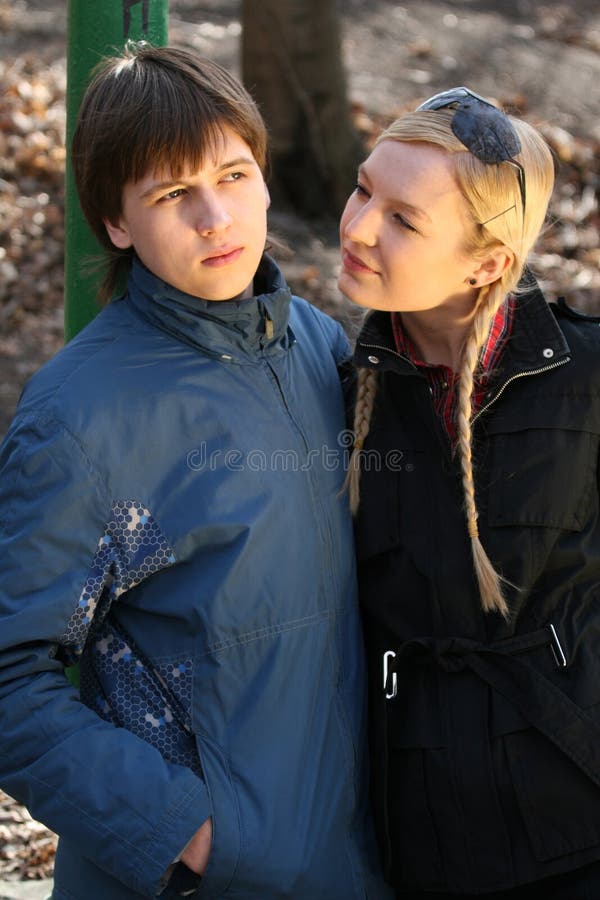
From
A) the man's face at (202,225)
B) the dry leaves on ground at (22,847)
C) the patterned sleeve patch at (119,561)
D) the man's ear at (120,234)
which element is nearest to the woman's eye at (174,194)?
the man's face at (202,225)

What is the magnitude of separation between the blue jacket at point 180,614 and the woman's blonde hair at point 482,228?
0.26m

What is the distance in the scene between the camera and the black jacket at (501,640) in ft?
7.95

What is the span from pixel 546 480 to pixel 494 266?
51 cm

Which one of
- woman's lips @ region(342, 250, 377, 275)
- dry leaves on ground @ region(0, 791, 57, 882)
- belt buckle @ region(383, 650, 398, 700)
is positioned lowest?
dry leaves on ground @ region(0, 791, 57, 882)

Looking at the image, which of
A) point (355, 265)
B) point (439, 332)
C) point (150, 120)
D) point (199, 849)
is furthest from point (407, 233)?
point (199, 849)

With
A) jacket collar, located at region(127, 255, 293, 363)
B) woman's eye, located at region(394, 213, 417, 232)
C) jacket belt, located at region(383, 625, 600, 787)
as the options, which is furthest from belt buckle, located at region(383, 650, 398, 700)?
woman's eye, located at region(394, 213, 417, 232)

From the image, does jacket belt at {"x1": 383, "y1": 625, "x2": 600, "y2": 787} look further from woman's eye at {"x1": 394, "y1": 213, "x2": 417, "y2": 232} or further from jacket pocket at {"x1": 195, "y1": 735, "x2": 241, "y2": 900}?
woman's eye at {"x1": 394, "y1": 213, "x2": 417, "y2": 232}

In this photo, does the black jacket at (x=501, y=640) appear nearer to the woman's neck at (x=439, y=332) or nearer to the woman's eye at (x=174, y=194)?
the woman's neck at (x=439, y=332)

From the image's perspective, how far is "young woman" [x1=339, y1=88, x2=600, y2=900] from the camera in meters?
2.44

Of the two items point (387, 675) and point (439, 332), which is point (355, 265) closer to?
point (439, 332)

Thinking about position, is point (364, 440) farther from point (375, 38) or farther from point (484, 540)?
point (375, 38)

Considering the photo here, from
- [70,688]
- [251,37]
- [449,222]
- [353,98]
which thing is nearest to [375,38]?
[353,98]

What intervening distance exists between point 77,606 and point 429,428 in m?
0.88

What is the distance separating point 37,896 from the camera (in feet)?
10.8
